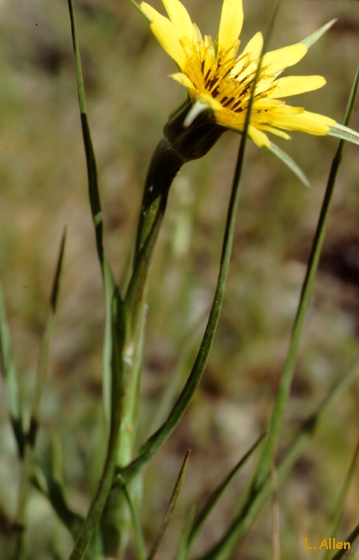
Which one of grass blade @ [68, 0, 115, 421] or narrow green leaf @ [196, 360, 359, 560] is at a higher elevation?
grass blade @ [68, 0, 115, 421]

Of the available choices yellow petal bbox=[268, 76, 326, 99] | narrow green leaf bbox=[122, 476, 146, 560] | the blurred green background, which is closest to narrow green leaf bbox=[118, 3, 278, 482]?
narrow green leaf bbox=[122, 476, 146, 560]

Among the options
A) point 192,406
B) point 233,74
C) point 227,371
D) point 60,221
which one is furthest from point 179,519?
point 233,74

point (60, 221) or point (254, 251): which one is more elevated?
point (254, 251)

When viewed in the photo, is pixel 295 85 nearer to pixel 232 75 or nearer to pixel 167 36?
pixel 232 75

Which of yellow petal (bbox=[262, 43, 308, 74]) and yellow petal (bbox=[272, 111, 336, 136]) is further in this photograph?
yellow petal (bbox=[262, 43, 308, 74])

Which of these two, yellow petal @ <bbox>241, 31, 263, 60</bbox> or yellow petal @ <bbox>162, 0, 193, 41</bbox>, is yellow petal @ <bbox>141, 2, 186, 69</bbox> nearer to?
yellow petal @ <bbox>162, 0, 193, 41</bbox>

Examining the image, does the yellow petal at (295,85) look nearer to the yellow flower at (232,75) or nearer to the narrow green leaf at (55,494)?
the yellow flower at (232,75)

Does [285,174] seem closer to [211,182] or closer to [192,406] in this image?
[211,182]

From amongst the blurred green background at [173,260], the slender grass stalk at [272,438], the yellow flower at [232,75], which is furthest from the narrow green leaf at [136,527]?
the blurred green background at [173,260]

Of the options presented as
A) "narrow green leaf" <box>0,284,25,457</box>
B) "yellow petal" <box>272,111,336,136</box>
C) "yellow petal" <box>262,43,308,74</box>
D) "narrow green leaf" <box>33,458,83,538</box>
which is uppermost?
"yellow petal" <box>262,43,308,74</box>
